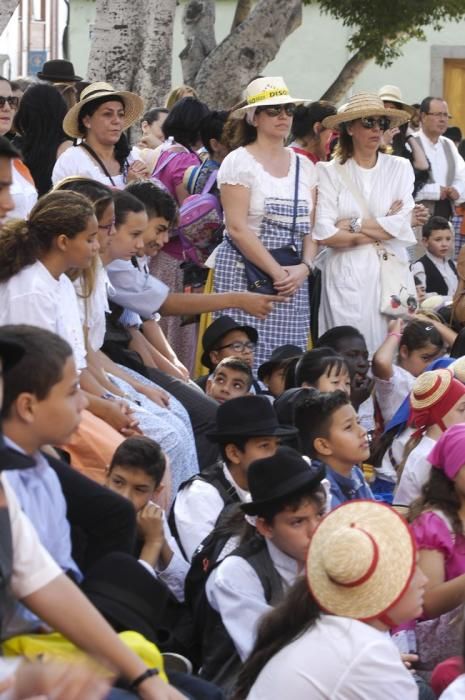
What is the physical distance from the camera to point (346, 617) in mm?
4031

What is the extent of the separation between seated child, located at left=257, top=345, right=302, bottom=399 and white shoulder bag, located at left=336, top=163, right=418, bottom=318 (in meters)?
0.86

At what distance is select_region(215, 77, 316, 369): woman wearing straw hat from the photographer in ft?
26.6

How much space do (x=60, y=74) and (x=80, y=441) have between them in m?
5.19

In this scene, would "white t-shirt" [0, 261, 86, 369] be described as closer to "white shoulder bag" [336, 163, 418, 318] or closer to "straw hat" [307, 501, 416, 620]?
"straw hat" [307, 501, 416, 620]

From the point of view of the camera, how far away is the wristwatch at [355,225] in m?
8.50

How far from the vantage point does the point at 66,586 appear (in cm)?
354

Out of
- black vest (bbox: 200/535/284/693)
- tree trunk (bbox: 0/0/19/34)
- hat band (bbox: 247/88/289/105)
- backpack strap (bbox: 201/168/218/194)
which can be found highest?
tree trunk (bbox: 0/0/19/34)

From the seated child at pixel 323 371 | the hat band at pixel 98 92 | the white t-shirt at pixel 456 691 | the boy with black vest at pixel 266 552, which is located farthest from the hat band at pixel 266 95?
the white t-shirt at pixel 456 691

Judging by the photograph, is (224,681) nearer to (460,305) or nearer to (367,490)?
(367,490)

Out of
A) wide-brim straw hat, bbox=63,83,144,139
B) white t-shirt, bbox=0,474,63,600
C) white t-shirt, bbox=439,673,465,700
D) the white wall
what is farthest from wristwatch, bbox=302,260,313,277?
the white wall

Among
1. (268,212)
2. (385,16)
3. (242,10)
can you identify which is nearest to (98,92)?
(268,212)

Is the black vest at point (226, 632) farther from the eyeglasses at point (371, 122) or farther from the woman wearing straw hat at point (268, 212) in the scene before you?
the eyeglasses at point (371, 122)

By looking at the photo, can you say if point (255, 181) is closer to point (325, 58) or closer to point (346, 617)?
point (346, 617)

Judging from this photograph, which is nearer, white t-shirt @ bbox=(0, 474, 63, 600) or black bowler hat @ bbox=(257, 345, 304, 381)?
white t-shirt @ bbox=(0, 474, 63, 600)
